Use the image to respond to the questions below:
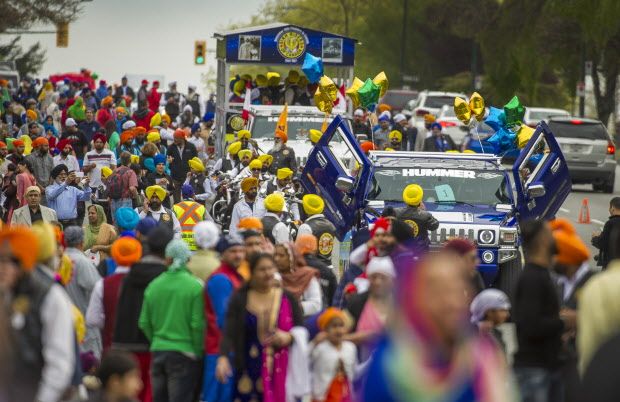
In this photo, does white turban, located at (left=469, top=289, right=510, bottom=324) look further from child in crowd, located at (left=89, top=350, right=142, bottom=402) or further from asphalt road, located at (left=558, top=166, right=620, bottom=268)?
asphalt road, located at (left=558, top=166, right=620, bottom=268)

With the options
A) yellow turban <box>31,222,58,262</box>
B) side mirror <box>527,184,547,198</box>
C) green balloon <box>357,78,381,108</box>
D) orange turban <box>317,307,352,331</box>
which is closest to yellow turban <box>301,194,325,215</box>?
side mirror <box>527,184,547,198</box>

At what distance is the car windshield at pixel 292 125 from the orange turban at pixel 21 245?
2111cm

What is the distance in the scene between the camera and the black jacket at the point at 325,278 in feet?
42.3

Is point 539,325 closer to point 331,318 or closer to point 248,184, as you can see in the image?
point 331,318

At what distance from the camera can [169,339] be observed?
10.8m

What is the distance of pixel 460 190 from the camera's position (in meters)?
19.1

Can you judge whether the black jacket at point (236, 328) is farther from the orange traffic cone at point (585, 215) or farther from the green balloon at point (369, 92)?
the orange traffic cone at point (585, 215)

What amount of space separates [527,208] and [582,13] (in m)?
23.8

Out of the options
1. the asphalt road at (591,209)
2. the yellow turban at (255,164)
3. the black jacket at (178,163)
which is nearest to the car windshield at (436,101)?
the asphalt road at (591,209)

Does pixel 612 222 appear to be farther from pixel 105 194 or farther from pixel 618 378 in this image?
pixel 618 378

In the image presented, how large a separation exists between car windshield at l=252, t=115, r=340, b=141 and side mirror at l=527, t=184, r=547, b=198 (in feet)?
36.3

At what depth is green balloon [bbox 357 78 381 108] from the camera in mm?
24250

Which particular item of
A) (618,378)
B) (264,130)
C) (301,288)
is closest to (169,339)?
(301,288)

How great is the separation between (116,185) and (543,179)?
575 centimetres
